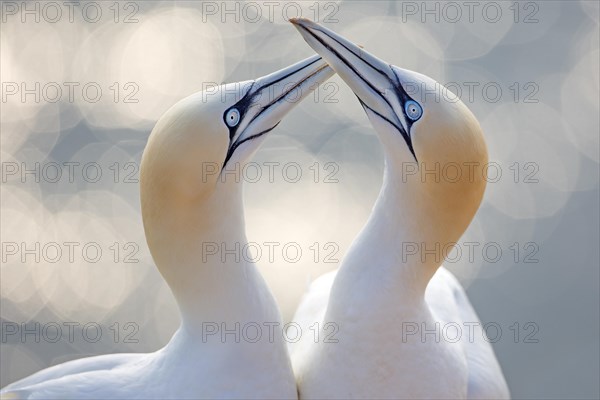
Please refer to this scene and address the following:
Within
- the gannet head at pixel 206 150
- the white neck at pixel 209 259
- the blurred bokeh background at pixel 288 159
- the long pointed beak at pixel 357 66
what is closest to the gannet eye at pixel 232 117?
the gannet head at pixel 206 150

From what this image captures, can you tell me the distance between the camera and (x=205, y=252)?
5.12 meters

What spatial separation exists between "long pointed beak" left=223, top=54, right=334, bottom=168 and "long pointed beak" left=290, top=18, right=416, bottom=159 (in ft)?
0.34

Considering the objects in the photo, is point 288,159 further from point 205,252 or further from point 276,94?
point 205,252

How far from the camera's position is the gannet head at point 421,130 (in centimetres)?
486

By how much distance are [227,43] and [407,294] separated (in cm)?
1263

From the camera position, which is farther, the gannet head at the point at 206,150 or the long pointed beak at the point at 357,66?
the long pointed beak at the point at 357,66

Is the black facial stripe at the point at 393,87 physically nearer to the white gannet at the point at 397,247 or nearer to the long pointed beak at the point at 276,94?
the white gannet at the point at 397,247

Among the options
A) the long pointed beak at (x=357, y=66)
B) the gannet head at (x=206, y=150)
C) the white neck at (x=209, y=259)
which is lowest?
the white neck at (x=209, y=259)

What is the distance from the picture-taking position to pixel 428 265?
5.27 meters

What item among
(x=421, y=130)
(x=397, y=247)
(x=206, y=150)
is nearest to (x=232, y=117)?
(x=206, y=150)

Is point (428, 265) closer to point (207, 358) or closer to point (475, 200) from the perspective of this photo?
point (475, 200)

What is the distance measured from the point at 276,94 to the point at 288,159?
9.88 meters

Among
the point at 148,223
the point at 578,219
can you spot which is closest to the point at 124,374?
the point at 148,223

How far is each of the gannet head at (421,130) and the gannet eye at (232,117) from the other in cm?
52
